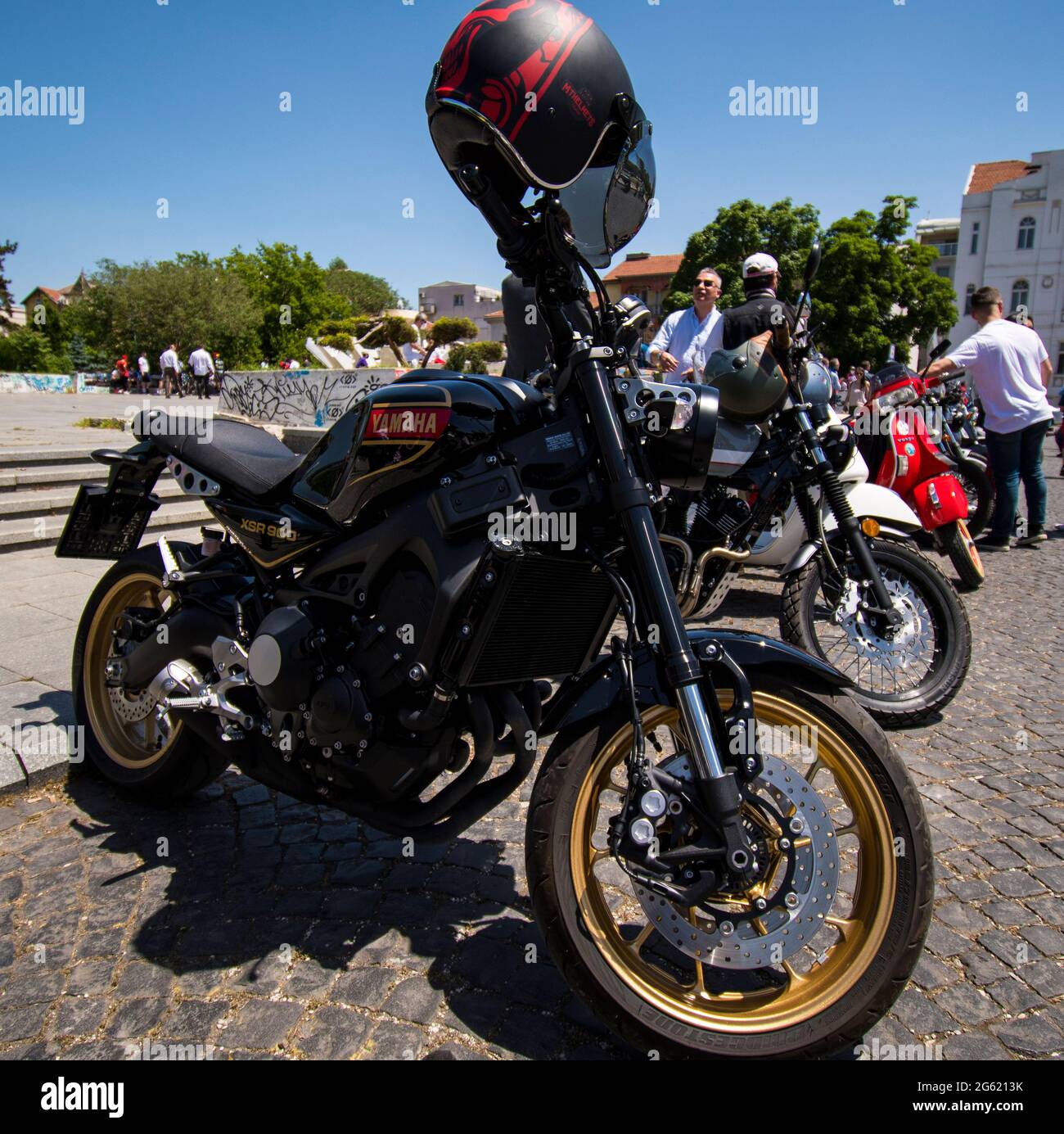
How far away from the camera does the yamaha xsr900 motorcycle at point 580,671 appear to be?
1886 mm

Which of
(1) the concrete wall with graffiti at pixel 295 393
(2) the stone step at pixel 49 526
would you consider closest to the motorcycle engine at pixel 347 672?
(2) the stone step at pixel 49 526

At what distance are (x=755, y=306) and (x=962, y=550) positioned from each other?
2.64m

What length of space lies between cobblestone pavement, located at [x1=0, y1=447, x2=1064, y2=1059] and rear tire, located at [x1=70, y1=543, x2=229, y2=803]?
14 cm

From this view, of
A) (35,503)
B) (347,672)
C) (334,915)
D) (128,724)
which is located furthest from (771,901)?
(35,503)

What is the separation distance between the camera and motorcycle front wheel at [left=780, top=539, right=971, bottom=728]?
410cm

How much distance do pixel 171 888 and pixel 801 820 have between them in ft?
6.56

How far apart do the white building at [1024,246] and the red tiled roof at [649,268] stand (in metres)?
25.0

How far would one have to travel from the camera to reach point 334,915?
2.61 meters

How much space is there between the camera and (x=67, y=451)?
8.43 meters

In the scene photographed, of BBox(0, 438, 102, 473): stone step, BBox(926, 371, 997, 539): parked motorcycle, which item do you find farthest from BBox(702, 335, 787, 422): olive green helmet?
BBox(0, 438, 102, 473): stone step

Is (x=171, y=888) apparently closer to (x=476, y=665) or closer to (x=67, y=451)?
(x=476, y=665)

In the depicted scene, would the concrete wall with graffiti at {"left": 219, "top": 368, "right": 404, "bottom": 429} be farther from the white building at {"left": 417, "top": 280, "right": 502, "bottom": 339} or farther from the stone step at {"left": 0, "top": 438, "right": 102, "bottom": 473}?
the white building at {"left": 417, "top": 280, "right": 502, "bottom": 339}

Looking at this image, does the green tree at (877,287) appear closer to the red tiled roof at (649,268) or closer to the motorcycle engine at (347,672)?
the red tiled roof at (649,268)
